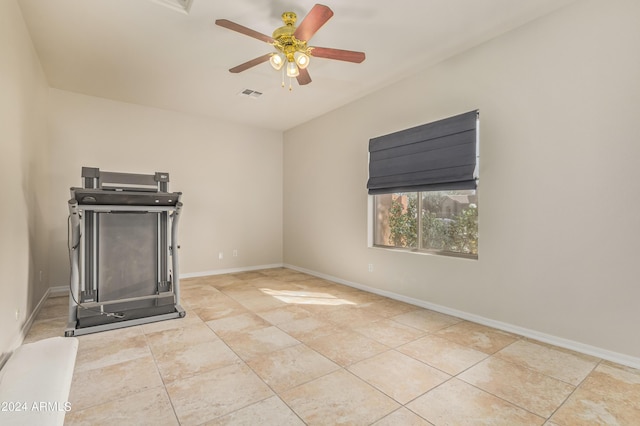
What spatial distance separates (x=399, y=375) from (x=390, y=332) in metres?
0.80

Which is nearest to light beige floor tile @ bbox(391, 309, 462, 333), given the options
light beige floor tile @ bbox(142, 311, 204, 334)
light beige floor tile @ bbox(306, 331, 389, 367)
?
light beige floor tile @ bbox(306, 331, 389, 367)

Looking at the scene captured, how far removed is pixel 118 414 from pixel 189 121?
482cm

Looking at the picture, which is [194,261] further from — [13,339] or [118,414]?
[118,414]

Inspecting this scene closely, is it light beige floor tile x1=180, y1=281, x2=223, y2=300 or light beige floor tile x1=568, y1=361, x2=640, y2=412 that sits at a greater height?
light beige floor tile x1=180, y1=281, x2=223, y2=300

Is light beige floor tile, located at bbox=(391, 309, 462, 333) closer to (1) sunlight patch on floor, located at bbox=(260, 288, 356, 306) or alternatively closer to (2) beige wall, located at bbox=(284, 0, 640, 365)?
(2) beige wall, located at bbox=(284, 0, 640, 365)

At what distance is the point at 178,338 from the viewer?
2896 mm

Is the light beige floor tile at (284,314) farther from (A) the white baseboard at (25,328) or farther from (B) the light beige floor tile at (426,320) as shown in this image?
(A) the white baseboard at (25,328)

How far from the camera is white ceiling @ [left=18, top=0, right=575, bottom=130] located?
8.72ft

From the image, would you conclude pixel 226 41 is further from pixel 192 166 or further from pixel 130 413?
pixel 130 413

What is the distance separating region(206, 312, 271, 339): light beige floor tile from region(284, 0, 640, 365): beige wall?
1932 millimetres

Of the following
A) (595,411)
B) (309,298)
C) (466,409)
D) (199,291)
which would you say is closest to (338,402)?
(466,409)

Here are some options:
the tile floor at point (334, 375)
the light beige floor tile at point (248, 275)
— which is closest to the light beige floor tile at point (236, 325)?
the tile floor at point (334, 375)

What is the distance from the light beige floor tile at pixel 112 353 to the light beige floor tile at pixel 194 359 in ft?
0.80

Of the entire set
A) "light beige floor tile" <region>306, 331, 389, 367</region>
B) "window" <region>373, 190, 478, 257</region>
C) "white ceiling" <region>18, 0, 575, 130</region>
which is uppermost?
"white ceiling" <region>18, 0, 575, 130</region>
